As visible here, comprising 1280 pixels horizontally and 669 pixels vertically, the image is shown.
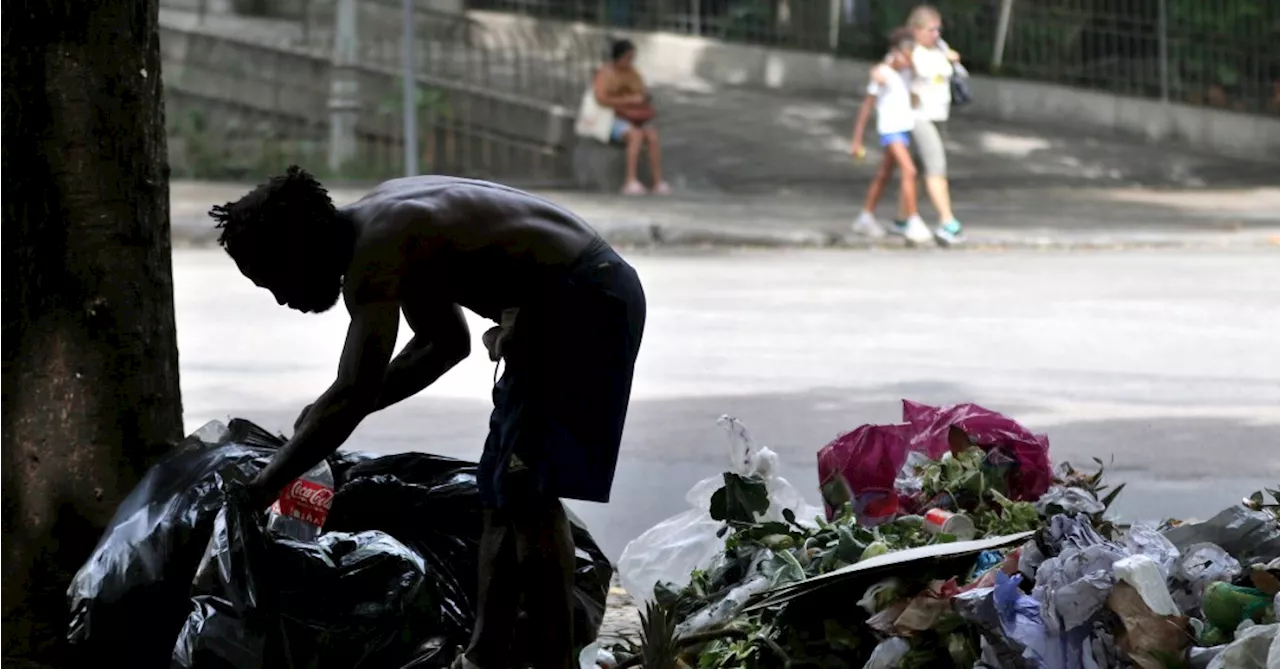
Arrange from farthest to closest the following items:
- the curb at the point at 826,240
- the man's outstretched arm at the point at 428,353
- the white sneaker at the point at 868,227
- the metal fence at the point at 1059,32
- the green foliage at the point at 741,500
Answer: the metal fence at the point at 1059,32, the white sneaker at the point at 868,227, the curb at the point at 826,240, the green foliage at the point at 741,500, the man's outstretched arm at the point at 428,353

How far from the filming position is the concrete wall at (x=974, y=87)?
21.6m

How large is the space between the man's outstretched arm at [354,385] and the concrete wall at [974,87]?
18017 millimetres

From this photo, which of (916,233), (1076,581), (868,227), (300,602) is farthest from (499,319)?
(868,227)

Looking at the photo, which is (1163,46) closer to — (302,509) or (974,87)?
(974,87)

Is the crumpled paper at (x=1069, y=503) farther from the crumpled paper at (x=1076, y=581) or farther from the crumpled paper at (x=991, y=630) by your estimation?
the crumpled paper at (x=991, y=630)

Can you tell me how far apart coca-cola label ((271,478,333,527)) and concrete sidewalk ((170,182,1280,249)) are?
9863 mm

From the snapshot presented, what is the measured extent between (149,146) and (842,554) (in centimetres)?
182

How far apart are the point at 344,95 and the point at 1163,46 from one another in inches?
391

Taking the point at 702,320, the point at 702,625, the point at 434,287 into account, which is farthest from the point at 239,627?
the point at 702,320

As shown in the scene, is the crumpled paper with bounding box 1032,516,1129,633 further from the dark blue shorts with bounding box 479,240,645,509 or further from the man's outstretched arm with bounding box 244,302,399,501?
the man's outstretched arm with bounding box 244,302,399,501

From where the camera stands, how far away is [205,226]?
1510 centimetres

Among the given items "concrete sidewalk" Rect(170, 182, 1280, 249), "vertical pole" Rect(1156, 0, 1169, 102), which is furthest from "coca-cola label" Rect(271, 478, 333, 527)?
"vertical pole" Rect(1156, 0, 1169, 102)

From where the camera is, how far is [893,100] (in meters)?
14.7

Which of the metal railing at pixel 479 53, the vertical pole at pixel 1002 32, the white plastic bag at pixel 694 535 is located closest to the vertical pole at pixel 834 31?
the vertical pole at pixel 1002 32
